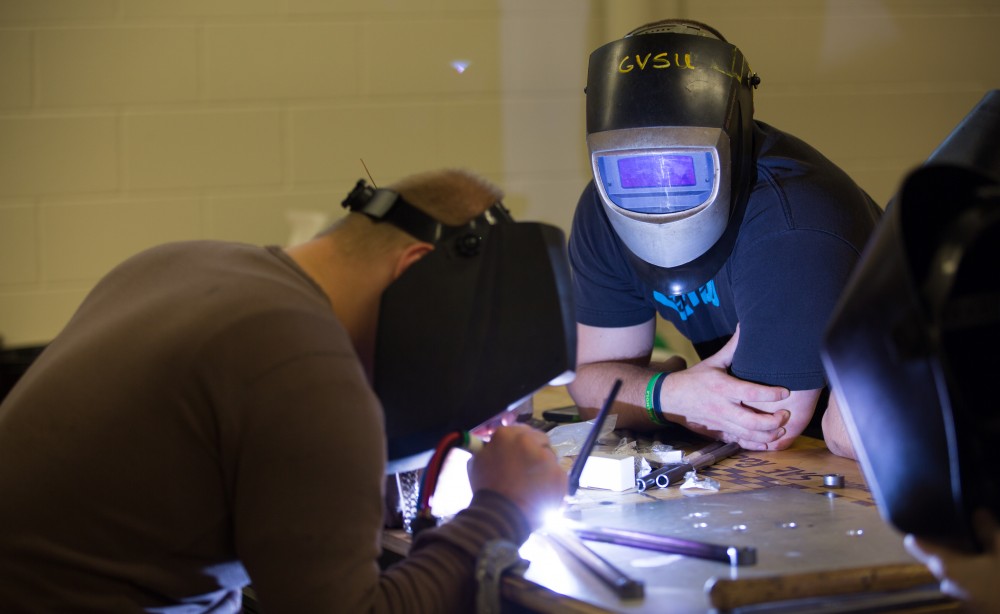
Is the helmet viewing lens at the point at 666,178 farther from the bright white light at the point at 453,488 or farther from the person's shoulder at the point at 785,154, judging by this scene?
the bright white light at the point at 453,488

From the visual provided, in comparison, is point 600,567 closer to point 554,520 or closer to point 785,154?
point 554,520

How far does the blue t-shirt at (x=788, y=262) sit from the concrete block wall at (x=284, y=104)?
1229 mm

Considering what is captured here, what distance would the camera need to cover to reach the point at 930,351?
83 centimetres

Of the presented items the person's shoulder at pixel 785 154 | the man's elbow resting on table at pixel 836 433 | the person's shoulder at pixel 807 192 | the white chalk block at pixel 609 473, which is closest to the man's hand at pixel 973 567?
the white chalk block at pixel 609 473

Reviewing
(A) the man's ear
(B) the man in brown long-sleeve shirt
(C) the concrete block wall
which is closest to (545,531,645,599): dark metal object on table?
(B) the man in brown long-sleeve shirt

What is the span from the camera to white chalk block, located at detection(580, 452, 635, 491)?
1.50m

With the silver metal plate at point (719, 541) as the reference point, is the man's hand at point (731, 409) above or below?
above

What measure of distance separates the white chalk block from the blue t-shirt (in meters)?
0.39

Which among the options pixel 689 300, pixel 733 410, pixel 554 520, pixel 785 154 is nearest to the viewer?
pixel 554 520

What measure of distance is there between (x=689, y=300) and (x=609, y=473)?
618 mm

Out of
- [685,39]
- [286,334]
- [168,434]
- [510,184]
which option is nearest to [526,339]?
[286,334]

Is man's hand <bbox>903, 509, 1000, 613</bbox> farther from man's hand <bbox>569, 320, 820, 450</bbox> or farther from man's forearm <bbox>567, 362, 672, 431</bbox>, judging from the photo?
man's forearm <bbox>567, 362, 672, 431</bbox>

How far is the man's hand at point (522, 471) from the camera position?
123 centimetres

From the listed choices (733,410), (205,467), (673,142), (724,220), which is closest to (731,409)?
(733,410)
